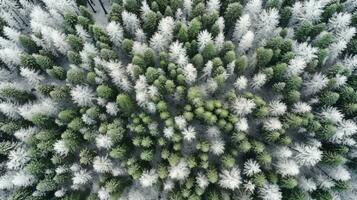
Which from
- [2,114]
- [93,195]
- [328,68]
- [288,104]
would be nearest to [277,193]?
[288,104]

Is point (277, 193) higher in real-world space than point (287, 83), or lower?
lower

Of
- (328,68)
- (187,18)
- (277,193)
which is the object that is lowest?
(277,193)

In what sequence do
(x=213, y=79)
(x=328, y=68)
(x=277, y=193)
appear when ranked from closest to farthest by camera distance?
1. (x=277, y=193)
2. (x=213, y=79)
3. (x=328, y=68)

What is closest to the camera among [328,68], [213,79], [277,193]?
[277,193]

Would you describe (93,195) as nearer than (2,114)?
Yes

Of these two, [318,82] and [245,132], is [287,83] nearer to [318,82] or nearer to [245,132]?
[318,82]

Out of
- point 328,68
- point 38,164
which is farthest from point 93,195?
point 328,68

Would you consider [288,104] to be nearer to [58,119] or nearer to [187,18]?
[187,18]
